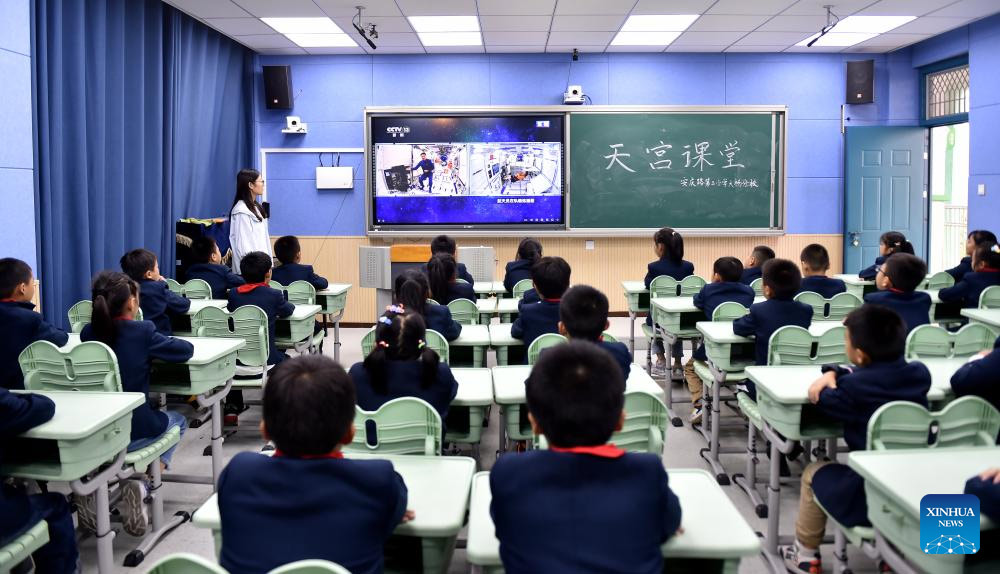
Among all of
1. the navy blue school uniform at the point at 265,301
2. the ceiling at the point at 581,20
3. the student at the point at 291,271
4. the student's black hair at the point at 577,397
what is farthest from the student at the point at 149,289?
the student's black hair at the point at 577,397

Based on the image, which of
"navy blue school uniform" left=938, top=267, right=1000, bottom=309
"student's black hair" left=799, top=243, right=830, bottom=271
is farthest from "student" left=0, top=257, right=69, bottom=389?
"navy blue school uniform" left=938, top=267, right=1000, bottom=309

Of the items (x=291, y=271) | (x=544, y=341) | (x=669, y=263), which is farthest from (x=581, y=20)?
(x=544, y=341)

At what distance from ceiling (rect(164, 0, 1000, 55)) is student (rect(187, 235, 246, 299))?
2.00 meters

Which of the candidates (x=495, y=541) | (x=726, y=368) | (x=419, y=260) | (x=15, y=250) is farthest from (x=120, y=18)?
(x=495, y=541)

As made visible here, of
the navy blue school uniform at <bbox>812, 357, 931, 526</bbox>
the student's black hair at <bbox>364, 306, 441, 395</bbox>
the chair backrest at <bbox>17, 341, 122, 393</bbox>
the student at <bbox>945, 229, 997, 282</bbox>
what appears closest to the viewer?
the navy blue school uniform at <bbox>812, 357, 931, 526</bbox>

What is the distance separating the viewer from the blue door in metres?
7.93

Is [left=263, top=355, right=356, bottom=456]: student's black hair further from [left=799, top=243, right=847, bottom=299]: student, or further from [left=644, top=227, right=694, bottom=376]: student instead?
[left=644, top=227, right=694, bottom=376]: student

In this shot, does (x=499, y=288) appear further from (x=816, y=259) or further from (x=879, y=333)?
(x=879, y=333)

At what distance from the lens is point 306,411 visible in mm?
1535

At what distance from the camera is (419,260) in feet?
22.8

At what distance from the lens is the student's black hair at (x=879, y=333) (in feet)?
7.45

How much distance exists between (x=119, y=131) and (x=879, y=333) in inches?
211

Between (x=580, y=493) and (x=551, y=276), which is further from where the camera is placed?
(x=551, y=276)

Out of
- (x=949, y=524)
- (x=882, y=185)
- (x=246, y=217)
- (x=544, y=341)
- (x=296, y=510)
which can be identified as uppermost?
(x=882, y=185)
